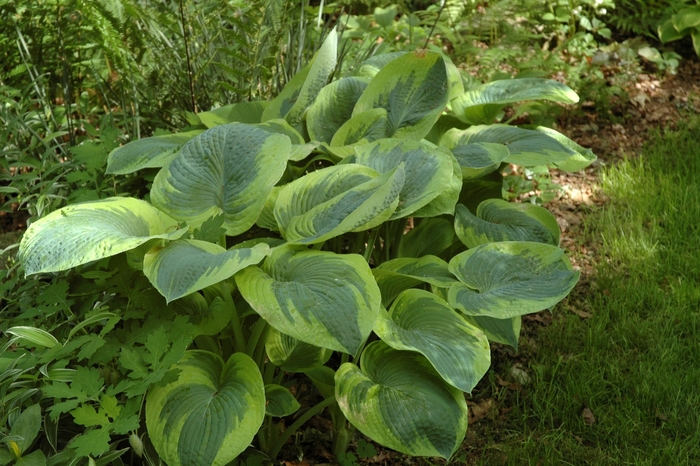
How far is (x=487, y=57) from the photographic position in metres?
3.83

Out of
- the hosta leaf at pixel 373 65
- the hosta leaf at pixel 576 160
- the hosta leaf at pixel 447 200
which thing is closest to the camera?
the hosta leaf at pixel 447 200

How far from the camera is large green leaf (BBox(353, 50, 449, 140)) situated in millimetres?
2381

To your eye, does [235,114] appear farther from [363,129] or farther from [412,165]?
[412,165]

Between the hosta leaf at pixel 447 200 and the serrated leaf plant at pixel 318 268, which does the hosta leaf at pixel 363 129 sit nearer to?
the serrated leaf plant at pixel 318 268

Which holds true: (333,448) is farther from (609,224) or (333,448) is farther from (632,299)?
(609,224)

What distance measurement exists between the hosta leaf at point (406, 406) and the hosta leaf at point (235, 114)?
1098 mm

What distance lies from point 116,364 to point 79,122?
1.43 metres

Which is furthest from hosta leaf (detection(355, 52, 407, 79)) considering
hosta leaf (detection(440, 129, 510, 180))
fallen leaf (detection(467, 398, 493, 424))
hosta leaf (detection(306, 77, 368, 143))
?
fallen leaf (detection(467, 398, 493, 424))

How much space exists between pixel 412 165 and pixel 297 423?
82cm

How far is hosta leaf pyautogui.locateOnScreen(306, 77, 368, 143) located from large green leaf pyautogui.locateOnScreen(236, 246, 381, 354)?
0.76 m

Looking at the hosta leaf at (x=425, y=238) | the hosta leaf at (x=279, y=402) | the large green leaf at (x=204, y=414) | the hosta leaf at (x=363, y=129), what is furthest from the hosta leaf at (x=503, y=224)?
the large green leaf at (x=204, y=414)

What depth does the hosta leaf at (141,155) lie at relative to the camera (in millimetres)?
2145

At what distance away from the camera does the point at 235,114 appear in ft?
8.43

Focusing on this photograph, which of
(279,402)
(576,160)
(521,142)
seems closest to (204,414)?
(279,402)
